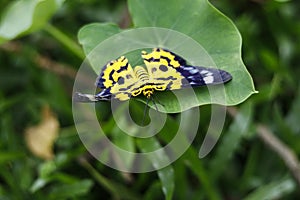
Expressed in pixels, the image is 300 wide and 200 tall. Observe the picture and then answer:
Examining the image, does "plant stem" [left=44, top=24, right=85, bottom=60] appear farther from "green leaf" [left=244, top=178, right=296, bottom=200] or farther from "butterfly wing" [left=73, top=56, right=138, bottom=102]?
"green leaf" [left=244, top=178, right=296, bottom=200]

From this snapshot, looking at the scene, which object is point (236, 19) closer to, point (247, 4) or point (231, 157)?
point (247, 4)

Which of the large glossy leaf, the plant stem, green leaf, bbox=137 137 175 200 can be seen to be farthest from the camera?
the plant stem

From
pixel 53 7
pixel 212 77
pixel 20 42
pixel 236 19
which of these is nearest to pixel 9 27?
pixel 53 7

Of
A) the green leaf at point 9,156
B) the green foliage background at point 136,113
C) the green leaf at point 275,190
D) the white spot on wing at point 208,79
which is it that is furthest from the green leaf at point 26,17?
the green leaf at point 275,190

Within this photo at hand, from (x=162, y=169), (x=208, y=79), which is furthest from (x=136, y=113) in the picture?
(x=208, y=79)

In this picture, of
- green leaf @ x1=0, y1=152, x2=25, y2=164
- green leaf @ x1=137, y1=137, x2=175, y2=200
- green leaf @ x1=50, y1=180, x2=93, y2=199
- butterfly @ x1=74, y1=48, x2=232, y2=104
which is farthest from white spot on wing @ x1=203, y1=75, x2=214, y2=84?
green leaf @ x1=0, y1=152, x2=25, y2=164

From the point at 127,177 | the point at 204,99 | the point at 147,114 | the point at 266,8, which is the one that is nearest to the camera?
the point at 204,99

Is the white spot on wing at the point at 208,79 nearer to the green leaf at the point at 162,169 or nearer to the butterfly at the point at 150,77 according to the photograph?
the butterfly at the point at 150,77
